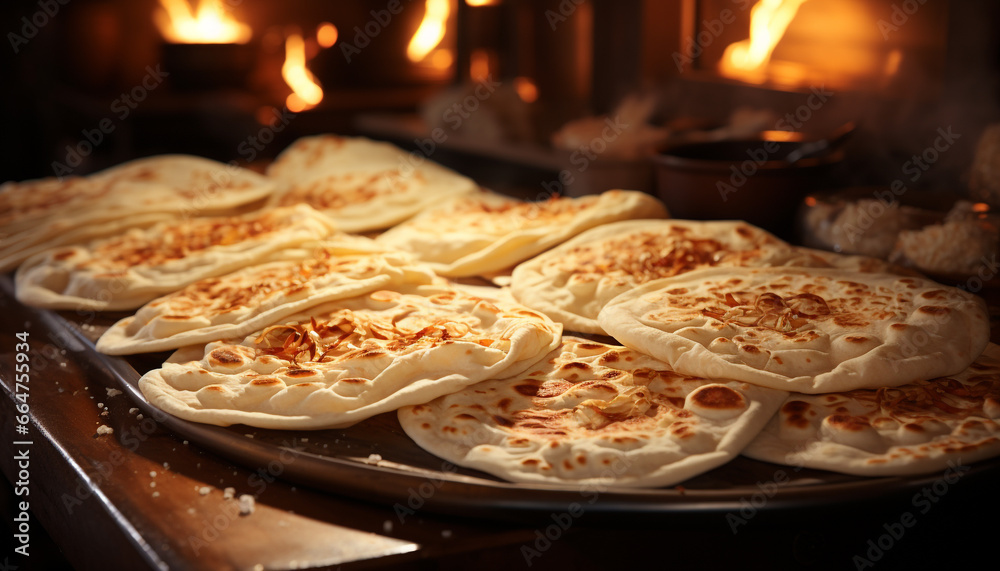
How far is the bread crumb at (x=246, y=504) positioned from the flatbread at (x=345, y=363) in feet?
0.63

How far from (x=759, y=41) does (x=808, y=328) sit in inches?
99.6

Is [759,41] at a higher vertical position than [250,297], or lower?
higher

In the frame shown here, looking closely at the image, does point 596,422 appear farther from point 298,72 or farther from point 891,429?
point 298,72

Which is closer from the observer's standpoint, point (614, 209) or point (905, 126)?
point (614, 209)

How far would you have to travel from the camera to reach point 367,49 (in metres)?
8.77

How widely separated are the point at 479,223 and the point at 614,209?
1.58ft

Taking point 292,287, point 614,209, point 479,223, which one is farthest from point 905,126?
point 292,287

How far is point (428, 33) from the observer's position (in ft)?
28.8

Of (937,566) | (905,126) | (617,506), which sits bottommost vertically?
(937,566)

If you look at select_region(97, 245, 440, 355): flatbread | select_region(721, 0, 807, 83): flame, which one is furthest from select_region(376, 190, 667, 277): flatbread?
select_region(721, 0, 807, 83): flame

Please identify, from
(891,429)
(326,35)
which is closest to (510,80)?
(326,35)

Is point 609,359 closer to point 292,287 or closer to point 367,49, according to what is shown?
point 292,287

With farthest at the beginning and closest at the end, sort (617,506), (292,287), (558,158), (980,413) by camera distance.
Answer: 1. (558,158)
2. (292,287)
3. (980,413)
4. (617,506)

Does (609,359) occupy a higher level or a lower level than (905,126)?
lower
